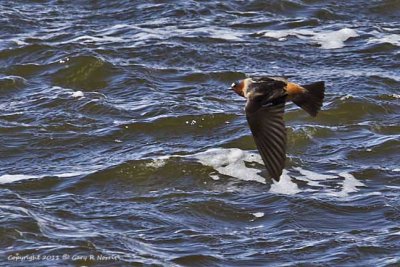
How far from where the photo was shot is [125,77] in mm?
9602

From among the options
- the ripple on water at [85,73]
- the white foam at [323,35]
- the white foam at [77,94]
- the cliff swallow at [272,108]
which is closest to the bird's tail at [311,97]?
the cliff swallow at [272,108]

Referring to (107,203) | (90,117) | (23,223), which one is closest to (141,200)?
(107,203)

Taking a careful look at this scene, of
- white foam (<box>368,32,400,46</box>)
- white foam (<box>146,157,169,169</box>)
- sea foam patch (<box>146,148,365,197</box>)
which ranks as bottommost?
sea foam patch (<box>146,148,365,197</box>)

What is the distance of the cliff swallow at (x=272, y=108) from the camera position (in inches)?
264

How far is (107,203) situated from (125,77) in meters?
2.44

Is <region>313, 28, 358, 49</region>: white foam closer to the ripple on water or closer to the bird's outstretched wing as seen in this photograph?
the ripple on water

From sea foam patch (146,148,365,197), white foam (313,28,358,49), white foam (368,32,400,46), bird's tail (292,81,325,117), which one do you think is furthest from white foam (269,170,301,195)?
white foam (368,32,400,46)

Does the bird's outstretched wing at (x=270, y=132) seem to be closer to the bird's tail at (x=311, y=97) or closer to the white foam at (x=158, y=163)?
the bird's tail at (x=311, y=97)

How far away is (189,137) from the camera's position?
27.9 feet

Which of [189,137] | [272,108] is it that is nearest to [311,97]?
[272,108]

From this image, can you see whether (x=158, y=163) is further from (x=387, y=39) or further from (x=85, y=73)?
(x=387, y=39)

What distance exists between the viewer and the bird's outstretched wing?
262 inches

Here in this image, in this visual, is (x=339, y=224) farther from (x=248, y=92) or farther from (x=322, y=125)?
(x=322, y=125)

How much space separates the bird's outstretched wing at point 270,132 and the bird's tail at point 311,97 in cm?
14
